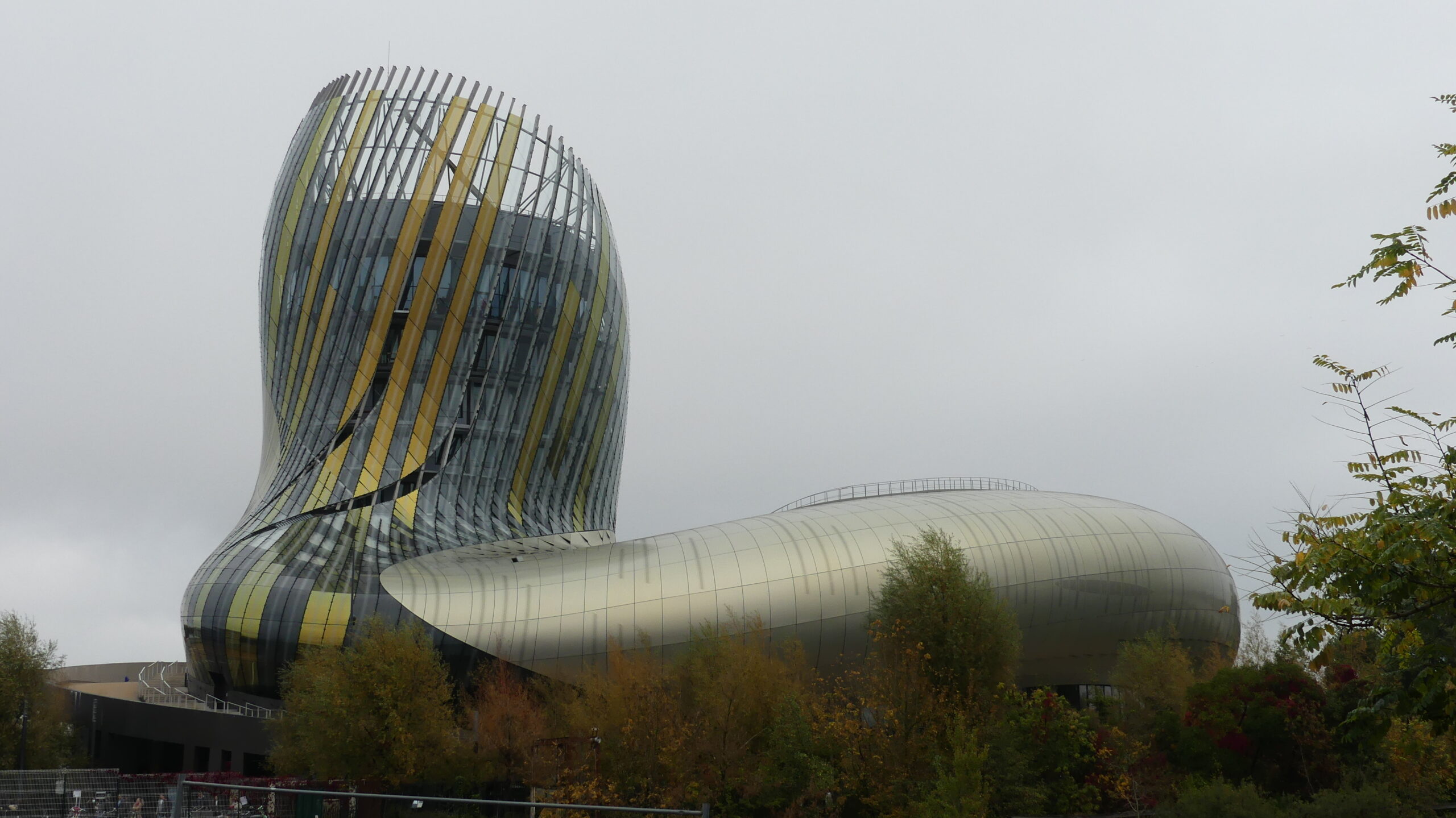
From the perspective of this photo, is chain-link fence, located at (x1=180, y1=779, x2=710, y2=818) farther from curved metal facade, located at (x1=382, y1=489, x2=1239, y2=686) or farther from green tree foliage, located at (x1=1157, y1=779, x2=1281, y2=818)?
curved metal facade, located at (x1=382, y1=489, x2=1239, y2=686)

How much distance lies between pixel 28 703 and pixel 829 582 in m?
35.8

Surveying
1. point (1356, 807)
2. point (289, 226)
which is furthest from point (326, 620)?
point (1356, 807)

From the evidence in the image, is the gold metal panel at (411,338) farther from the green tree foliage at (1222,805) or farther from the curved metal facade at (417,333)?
the green tree foliage at (1222,805)

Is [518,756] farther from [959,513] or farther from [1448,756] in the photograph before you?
[1448,756]

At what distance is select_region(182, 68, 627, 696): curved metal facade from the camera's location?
52875mm

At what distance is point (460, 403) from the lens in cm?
5488

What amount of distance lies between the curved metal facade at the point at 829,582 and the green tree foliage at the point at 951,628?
853 cm

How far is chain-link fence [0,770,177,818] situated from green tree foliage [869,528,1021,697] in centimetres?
2115

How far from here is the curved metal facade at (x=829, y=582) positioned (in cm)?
4200

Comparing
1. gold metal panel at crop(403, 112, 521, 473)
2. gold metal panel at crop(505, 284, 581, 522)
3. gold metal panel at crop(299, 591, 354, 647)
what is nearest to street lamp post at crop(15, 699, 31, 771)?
gold metal panel at crop(299, 591, 354, 647)

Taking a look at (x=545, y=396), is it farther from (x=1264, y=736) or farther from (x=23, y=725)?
(x=1264, y=736)

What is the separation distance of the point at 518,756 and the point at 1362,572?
2959 cm

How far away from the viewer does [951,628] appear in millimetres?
32656

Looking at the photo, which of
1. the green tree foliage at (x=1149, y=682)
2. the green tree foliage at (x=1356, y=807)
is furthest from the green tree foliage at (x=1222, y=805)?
the green tree foliage at (x=1149, y=682)
